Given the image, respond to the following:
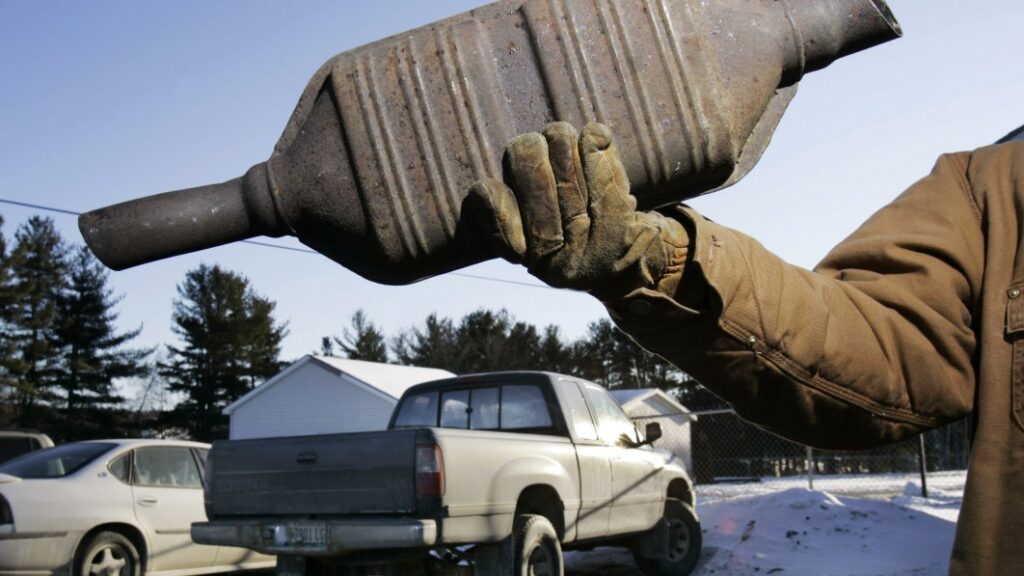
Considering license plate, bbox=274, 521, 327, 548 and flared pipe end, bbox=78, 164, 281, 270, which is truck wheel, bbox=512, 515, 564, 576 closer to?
license plate, bbox=274, 521, 327, 548

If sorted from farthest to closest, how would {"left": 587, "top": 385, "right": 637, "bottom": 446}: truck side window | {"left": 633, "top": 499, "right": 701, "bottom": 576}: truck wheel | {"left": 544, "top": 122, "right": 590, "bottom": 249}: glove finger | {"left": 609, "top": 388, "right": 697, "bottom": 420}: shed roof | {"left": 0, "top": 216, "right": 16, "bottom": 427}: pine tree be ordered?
{"left": 0, "top": 216, "right": 16, "bottom": 427}: pine tree
{"left": 609, "top": 388, "right": 697, "bottom": 420}: shed roof
{"left": 633, "top": 499, "right": 701, "bottom": 576}: truck wheel
{"left": 587, "top": 385, "right": 637, "bottom": 446}: truck side window
{"left": 544, "top": 122, "right": 590, "bottom": 249}: glove finger

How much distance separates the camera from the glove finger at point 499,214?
1543 mm

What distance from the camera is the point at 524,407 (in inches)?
297

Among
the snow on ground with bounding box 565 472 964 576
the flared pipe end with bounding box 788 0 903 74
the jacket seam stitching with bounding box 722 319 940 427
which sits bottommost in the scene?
the snow on ground with bounding box 565 472 964 576

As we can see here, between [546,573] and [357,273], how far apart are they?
5.10 m

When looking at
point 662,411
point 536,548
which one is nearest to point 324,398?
point 662,411

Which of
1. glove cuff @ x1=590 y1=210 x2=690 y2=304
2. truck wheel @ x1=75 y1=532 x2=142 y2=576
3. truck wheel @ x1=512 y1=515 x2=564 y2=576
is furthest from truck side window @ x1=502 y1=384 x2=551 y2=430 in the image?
glove cuff @ x1=590 y1=210 x2=690 y2=304

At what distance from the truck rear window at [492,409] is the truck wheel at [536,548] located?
1184 millimetres

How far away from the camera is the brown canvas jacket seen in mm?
1762

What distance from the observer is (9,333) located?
42.3 m

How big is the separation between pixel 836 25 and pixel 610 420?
→ 677 cm

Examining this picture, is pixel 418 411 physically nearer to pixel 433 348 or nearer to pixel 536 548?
pixel 536 548

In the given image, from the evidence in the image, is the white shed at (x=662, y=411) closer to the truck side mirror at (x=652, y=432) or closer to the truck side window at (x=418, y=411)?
the truck side mirror at (x=652, y=432)

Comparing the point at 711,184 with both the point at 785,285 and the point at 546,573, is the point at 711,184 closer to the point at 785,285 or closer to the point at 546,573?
the point at 785,285
